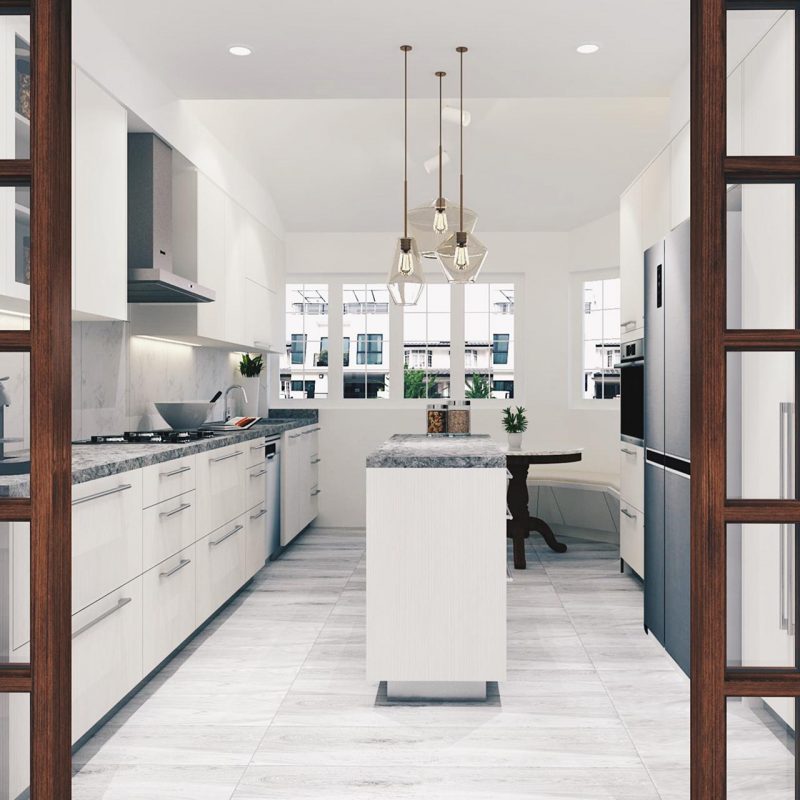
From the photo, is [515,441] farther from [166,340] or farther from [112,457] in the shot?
[112,457]

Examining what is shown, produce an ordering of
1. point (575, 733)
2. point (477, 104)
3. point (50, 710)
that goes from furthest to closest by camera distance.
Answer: point (477, 104)
point (575, 733)
point (50, 710)

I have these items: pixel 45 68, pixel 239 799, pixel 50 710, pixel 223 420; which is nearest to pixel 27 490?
pixel 50 710

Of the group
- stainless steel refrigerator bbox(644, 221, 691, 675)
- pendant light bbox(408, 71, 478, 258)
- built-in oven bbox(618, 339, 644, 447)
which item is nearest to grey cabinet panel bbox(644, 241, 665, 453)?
stainless steel refrigerator bbox(644, 221, 691, 675)

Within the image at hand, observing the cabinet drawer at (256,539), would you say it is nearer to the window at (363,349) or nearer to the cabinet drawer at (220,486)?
the cabinet drawer at (220,486)

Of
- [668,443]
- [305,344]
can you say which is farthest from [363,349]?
[668,443]


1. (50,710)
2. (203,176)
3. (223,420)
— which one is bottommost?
(50,710)

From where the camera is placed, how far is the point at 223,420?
571 cm

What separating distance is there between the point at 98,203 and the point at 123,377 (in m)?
1.09

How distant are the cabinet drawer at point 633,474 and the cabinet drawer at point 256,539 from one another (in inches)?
82.6

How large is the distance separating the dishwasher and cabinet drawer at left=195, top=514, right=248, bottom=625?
630mm

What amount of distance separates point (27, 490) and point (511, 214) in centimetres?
548

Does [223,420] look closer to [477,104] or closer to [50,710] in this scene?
[477,104]

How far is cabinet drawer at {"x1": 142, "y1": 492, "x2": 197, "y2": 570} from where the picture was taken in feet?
9.52

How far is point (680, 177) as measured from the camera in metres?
3.66
